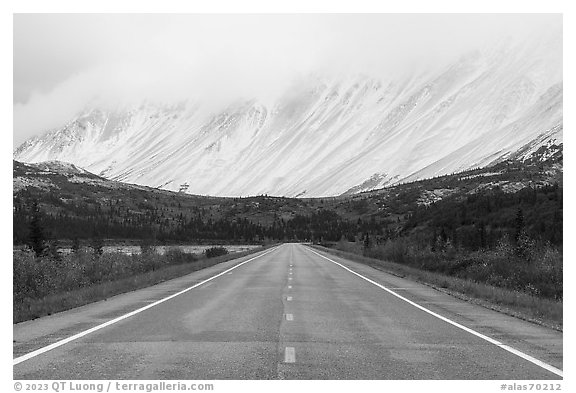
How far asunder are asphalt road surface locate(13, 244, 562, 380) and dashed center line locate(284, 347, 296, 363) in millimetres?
32

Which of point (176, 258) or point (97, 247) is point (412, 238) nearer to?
point (176, 258)

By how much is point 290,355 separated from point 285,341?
1.46 meters

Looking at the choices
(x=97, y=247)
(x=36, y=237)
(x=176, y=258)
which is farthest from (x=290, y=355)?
(x=36, y=237)

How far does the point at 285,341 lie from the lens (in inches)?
451

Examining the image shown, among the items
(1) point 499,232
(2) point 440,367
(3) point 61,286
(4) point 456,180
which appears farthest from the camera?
(4) point 456,180

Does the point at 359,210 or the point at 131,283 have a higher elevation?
the point at 359,210

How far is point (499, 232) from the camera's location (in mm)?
52125

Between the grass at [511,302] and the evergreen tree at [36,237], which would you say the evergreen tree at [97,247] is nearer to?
the evergreen tree at [36,237]

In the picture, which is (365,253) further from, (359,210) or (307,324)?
(359,210)

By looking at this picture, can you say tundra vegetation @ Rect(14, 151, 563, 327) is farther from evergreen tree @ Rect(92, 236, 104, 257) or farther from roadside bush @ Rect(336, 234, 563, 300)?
evergreen tree @ Rect(92, 236, 104, 257)

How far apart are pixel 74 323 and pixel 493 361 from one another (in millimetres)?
9244

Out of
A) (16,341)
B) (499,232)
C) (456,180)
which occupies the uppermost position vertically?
(456,180)

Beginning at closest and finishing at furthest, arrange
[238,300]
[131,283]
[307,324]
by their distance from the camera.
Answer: [307,324] < [238,300] < [131,283]
